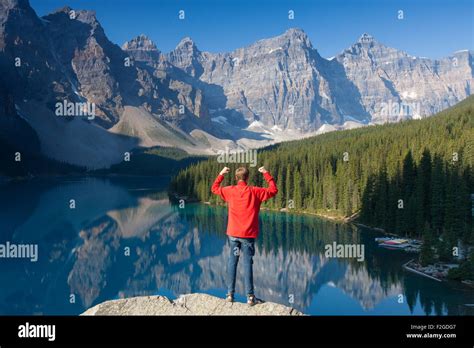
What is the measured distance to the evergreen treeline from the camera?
63156 mm

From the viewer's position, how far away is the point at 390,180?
77.8 metres

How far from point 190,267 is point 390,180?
36.3 meters

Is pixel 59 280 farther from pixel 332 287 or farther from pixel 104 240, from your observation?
pixel 332 287

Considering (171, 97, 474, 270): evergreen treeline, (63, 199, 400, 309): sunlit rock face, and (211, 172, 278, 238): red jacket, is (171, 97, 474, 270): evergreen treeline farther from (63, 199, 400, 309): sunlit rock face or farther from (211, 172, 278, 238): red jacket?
(211, 172, 278, 238): red jacket

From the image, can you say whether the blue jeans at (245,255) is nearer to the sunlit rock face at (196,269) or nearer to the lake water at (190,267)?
the lake water at (190,267)

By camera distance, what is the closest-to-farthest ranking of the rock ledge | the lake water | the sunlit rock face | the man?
1. the rock ledge
2. the man
3. the lake water
4. the sunlit rock face

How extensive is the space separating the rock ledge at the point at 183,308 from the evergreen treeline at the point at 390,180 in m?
41.7

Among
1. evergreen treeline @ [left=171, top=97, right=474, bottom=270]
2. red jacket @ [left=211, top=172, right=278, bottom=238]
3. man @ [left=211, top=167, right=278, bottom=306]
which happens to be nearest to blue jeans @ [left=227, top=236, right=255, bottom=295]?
man @ [left=211, top=167, right=278, bottom=306]

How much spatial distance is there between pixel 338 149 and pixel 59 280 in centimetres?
7712

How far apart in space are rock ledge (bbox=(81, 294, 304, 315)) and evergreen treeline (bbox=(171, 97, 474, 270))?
41722mm

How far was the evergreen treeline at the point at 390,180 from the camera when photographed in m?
63.2

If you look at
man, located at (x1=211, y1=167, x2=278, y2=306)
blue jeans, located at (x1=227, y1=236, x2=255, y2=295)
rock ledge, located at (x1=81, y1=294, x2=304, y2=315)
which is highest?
man, located at (x1=211, y1=167, x2=278, y2=306)

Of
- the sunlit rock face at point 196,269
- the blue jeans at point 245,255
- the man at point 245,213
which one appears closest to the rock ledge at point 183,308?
the man at point 245,213

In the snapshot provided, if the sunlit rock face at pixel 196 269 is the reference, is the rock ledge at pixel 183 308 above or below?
above
